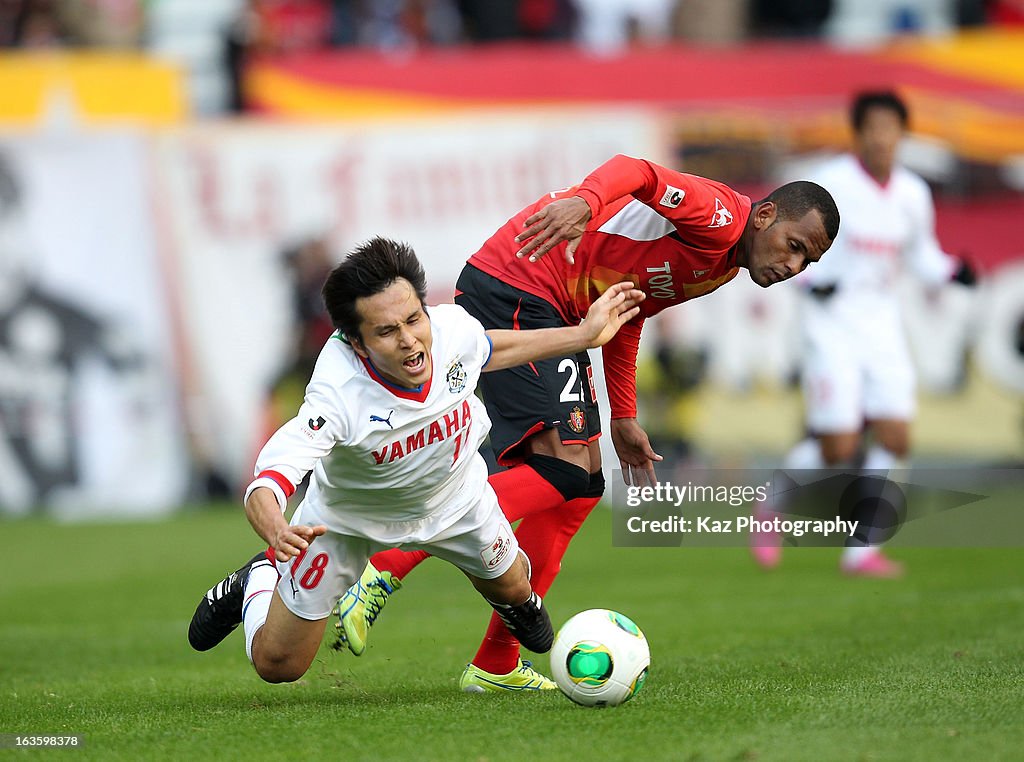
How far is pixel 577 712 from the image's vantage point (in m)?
5.47

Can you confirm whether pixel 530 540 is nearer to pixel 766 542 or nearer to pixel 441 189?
pixel 766 542

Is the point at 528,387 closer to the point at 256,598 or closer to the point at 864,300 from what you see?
the point at 256,598

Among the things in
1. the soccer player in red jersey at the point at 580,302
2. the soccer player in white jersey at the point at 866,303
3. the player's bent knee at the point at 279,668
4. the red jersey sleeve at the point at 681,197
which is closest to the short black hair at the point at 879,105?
the soccer player in white jersey at the point at 866,303

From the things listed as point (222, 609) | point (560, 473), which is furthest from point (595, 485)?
point (222, 609)

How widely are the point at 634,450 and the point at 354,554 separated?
1.56 metres

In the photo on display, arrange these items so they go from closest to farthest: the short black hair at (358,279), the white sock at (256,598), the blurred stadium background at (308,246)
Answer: the short black hair at (358,279)
the white sock at (256,598)
the blurred stadium background at (308,246)

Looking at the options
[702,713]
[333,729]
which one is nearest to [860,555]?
[702,713]

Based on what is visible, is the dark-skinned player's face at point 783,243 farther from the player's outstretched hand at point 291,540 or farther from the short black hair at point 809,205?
the player's outstretched hand at point 291,540

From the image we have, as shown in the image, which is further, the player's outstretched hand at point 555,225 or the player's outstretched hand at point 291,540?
the player's outstretched hand at point 555,225

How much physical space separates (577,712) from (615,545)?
7.85 metres

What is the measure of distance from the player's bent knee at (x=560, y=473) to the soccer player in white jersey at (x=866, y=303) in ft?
14.0

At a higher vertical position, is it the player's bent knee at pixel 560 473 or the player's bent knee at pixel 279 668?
the player's bent knee at pixel 560 473

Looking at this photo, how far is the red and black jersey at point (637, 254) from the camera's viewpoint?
610 cm

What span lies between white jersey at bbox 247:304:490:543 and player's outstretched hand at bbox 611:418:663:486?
1.02 m
